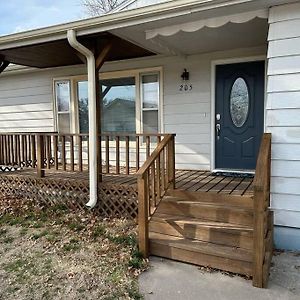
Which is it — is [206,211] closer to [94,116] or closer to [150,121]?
[94,116]

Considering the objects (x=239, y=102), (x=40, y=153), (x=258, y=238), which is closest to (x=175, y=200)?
(x=258, y=238)

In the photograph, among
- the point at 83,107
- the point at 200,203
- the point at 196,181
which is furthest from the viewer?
the point at 83,107

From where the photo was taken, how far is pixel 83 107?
6.94 meters

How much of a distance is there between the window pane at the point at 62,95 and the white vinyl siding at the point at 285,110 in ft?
15.6

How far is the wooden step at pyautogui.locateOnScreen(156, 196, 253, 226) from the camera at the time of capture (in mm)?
3525

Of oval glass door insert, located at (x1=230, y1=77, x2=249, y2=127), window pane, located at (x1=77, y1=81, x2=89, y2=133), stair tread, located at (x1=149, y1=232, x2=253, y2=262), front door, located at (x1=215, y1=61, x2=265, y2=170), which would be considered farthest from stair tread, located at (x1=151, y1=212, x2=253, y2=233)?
window pane, located at (x1=77, y1=81, x2=89, y2=133)

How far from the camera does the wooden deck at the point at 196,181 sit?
Result: 4.24 metres

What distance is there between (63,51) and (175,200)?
3.26 metres

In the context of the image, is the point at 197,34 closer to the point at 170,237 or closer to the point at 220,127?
the point at 220,127

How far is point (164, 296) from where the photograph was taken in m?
2.72

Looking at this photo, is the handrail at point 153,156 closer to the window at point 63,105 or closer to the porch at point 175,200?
the porch at point 175,200

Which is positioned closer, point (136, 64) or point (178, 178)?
point (178, 178)

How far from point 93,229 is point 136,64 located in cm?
336

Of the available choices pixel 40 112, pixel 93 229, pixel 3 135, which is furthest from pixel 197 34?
pixel 40 112
